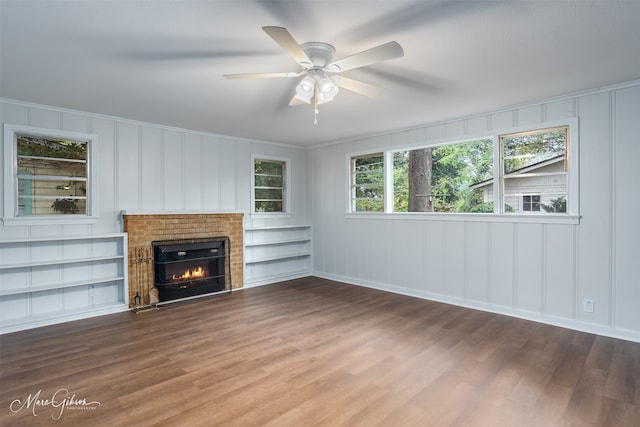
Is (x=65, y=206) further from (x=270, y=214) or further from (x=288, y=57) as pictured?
(x=288, y=57)

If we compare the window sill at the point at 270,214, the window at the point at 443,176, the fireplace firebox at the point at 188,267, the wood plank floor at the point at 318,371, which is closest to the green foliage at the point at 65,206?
the fireplace firebox at the point at 188,267

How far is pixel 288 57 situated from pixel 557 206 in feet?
11.1

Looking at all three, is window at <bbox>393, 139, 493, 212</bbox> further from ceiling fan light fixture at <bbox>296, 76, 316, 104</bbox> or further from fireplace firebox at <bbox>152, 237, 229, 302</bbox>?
fireplace firebox at <bbox>152, 237, 229, 302</bbox>

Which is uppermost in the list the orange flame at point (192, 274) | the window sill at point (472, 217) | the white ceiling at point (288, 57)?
the white ceiling at point (288, 57)

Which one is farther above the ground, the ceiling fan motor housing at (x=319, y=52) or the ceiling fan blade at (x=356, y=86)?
the ceiling fan motor housing at (x=319, y=52)

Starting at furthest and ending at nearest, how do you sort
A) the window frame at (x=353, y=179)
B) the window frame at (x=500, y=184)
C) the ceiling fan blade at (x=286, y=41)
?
1. the window frame at (x=353, y=179)
2. the window frame at (x=500, y=184)
3. the ceiling fan blade at (x=286, y=41)

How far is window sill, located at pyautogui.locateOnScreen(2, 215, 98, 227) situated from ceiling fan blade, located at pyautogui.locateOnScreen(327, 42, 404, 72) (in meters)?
3.75

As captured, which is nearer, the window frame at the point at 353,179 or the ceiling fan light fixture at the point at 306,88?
the ceiling fan light fixture at the point at 306,88

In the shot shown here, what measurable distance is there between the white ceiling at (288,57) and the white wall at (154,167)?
0.91 feet

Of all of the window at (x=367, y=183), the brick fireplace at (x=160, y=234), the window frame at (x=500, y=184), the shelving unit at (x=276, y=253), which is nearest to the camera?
the window frame at (x=500, y=184)

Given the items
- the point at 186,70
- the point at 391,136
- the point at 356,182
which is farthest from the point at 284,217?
the point at 186,70

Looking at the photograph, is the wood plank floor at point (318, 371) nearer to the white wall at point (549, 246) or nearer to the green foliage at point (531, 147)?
the white wall at point (549, 246)

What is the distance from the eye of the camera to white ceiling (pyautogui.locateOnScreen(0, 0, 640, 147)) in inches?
81.8

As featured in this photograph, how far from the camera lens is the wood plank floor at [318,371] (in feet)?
7.24
